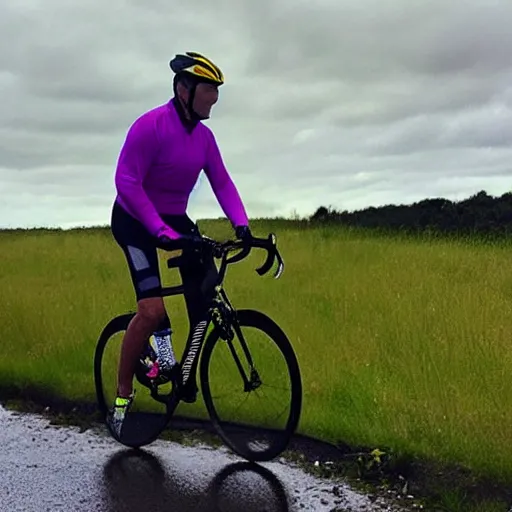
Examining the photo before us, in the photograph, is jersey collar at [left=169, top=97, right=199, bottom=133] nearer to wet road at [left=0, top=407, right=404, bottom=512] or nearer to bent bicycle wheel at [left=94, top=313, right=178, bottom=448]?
bent bicycle wheel at [left=94, top=313, right=178, bottom=448]

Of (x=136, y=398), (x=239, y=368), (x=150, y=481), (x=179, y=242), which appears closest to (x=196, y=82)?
(x=179, y=242)

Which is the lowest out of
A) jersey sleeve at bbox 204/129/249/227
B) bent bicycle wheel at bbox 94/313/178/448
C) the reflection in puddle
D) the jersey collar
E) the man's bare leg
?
the reflection in puddle

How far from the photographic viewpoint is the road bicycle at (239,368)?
527 cm

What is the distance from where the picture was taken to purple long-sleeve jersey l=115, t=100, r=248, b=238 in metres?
5.27

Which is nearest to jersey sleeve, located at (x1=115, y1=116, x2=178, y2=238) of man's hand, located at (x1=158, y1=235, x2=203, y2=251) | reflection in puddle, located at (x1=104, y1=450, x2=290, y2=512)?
man's hand, located at (x1=158, y1=235, x2=203, y2=251)

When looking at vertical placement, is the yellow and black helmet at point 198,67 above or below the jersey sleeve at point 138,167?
above

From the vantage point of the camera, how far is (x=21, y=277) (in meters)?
13.7

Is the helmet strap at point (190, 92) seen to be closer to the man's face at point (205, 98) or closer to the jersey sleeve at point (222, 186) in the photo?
the man's face at point (205, 98)

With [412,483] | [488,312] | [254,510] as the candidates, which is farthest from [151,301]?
[488,312]

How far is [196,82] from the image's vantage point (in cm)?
529

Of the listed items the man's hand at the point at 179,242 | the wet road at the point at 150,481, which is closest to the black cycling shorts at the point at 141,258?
the man's hand at the point at 179,242

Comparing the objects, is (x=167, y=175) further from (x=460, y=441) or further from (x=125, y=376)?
(x=460, y=441)

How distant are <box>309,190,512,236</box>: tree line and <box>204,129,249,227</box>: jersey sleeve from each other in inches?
544

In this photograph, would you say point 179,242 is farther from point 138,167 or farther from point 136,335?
point 136,335
